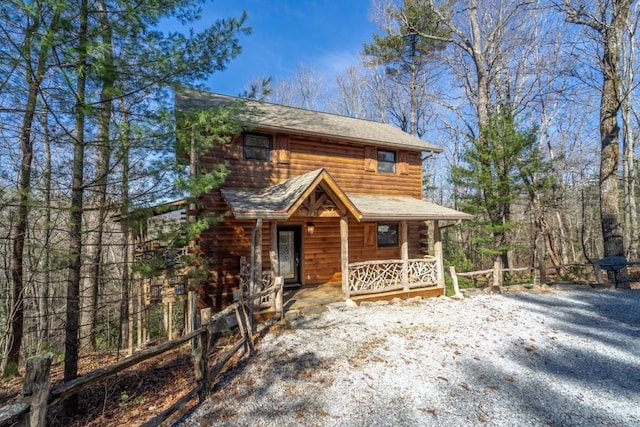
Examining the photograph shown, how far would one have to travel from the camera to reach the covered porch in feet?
25.5

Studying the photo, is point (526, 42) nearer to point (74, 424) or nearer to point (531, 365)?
point (531, 365)

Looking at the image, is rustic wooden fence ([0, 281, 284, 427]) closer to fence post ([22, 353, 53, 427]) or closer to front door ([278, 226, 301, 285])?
fence post ([22, 353, 53, 427])

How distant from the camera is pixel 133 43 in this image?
496cm

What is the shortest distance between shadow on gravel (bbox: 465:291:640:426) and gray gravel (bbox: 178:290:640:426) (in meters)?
0.02

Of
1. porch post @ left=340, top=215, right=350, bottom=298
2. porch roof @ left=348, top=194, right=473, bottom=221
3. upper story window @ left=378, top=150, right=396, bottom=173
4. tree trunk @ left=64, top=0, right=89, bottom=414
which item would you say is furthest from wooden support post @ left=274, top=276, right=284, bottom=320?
upper story window @ left=378, top=150, right=396, bottom=173

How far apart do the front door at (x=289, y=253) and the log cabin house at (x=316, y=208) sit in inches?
1.4

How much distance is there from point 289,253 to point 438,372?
650 centimetres

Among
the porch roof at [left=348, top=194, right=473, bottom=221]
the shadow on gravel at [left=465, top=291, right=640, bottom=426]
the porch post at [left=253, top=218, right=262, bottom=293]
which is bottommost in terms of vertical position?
the shadow on gravel at [left=465, top=291, right=640, bottom=426]

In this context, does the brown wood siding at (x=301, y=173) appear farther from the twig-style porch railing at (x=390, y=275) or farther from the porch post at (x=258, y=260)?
the porch post at (x=258, y=260)

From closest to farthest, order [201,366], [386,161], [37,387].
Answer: [37,387] → [201,366] → [386,161]

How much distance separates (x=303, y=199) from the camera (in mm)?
7719

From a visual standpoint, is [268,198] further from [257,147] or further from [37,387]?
[37,387]

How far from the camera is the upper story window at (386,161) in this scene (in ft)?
40.3

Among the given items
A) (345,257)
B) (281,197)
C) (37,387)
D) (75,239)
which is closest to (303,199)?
(281,197)
